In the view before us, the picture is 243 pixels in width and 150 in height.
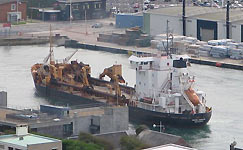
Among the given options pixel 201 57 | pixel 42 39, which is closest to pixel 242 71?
pixel 201 57

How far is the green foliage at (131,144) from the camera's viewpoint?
17.4 meters

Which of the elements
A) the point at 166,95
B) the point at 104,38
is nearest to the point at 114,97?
the point at 166,95

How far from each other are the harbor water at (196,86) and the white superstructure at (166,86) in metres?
0.54

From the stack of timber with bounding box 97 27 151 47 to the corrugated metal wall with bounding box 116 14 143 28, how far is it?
2.18 metres

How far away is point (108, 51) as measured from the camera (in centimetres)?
3331

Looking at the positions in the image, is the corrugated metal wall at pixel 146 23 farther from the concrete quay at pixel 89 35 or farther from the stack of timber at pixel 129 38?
the stack of timber at pixel 129 38

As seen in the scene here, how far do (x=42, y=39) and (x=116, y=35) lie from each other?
2.07 metres

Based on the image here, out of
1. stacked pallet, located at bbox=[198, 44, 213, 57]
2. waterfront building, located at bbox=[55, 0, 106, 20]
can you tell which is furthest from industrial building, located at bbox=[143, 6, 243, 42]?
waterfront building, located at bbox=[55, 0, 106, 20]

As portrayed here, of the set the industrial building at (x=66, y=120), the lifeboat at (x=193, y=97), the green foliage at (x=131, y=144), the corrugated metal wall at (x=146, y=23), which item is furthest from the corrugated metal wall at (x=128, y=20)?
the green foliage at (x=131, y=144)

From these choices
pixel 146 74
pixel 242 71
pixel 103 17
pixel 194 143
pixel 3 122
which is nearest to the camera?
pixel 3 122

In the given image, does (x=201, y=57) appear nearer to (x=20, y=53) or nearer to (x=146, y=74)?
(x=20, y=53)

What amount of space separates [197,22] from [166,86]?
11.6 m

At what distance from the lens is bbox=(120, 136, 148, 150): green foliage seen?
17.4 meters

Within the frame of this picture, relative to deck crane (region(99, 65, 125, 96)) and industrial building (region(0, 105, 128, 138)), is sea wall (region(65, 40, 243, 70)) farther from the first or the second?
industrial building (region(0, 105, 128, 138))
